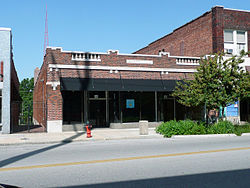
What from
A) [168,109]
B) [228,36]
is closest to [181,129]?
[168,109]

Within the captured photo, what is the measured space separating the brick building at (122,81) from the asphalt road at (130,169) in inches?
362

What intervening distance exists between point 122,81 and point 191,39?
36.9 ft

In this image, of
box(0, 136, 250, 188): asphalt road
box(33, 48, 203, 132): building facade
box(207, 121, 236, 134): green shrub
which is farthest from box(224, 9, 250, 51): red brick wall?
box(0, 136, 250, 188): asphalt road

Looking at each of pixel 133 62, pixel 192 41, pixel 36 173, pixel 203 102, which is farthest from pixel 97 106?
pixel 36 173

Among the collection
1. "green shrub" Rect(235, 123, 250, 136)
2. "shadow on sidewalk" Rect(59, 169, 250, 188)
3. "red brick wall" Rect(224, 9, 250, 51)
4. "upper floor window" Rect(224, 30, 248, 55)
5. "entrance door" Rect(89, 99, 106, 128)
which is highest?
"red brick wall" Rect(224, 9, 250, 51)

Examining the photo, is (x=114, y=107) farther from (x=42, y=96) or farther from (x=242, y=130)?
(x=242, y=130)

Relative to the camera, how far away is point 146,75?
69.7ft

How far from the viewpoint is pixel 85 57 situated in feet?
64.8

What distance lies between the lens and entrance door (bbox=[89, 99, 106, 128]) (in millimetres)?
21203

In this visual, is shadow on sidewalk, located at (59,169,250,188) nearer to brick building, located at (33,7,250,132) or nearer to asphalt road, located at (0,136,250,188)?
asphalt road, located at (0,136,250,188)

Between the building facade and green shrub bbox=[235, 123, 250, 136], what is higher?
the building facade

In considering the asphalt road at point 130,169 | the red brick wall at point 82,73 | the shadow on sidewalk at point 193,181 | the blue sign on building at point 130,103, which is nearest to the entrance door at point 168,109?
the red brick wall at point 82,73

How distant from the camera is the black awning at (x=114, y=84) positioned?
1864 cm

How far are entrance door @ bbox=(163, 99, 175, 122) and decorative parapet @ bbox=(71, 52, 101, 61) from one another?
672cm
